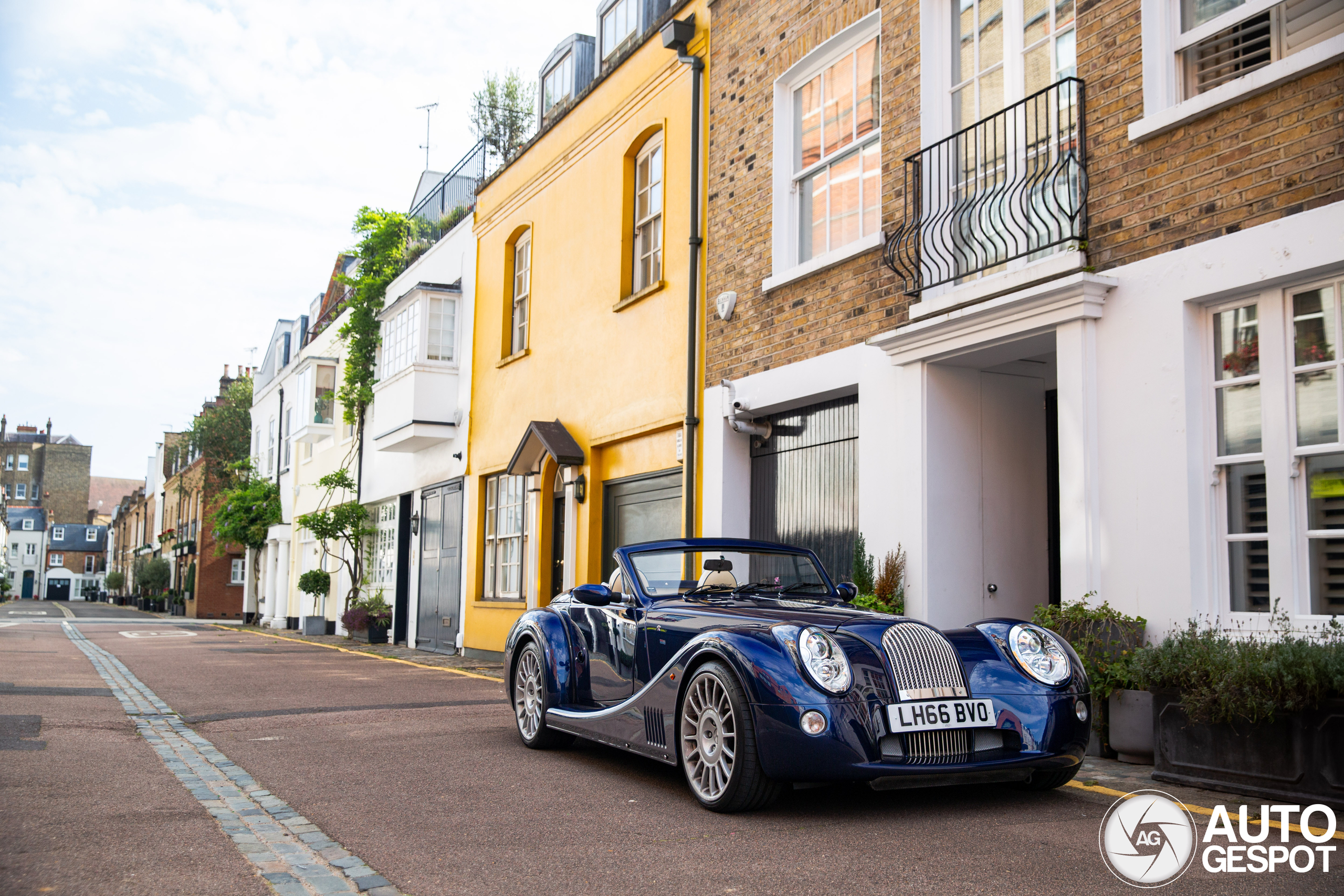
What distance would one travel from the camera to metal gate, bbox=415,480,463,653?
17828 mm

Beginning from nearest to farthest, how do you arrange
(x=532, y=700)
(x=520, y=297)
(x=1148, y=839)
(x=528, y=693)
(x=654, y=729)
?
(x=1148, y=839) → (x=654, y=729) → (x=532, y=700) → (x=528, y=693) → (x=520, y=297)

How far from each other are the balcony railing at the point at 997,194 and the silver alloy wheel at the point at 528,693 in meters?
3.97

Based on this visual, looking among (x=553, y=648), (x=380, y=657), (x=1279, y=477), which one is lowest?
Answer: (x=380, y=657)

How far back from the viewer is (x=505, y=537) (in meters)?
16.4

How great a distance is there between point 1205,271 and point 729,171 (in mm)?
5862

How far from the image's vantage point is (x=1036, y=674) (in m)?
5.11

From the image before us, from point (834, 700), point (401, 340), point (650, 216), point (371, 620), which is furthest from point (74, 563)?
point (834, 700)

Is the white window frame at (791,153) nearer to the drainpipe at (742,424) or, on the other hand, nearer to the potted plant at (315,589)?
the drainpipe at (742,424)

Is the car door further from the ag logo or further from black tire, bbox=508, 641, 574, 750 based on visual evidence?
the ag logo

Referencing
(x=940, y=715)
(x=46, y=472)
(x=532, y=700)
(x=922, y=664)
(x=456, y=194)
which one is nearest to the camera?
(x=940, y=715)

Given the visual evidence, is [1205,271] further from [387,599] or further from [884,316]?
[387,599]

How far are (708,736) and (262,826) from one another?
1927mm

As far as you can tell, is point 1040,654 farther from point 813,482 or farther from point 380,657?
point 380,657

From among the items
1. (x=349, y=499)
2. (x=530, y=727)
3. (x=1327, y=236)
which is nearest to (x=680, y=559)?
(x=530, y=727)
